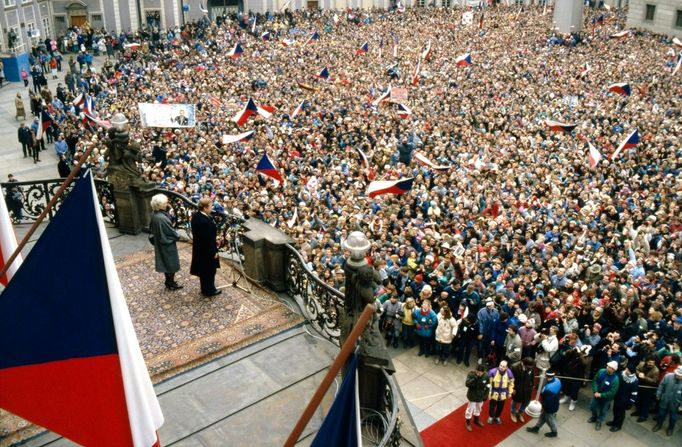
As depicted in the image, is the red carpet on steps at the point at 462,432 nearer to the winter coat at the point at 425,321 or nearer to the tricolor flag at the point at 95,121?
the winter coat at the point at 425,321

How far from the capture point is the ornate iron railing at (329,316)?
7.70 metres

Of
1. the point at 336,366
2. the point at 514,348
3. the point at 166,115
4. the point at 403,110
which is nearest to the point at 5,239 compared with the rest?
the point at 336,366

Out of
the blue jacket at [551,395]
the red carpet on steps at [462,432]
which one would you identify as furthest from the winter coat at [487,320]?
Answer: the blue jacket at [551,395]

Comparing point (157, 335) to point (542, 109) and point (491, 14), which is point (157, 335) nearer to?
point (542, 109)

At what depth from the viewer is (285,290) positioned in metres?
11.1

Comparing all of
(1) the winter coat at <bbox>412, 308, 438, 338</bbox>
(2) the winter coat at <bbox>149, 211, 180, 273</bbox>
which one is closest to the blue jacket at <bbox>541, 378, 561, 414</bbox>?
(1) the winter coat at <bbox>412, 308, 438, 338</bbox>

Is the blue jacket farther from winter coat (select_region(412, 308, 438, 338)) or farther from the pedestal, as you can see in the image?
the pedestal

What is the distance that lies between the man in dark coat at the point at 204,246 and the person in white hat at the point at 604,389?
8281mm

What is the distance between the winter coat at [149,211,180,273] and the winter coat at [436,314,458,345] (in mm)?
7006

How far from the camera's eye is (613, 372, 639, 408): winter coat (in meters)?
13.4

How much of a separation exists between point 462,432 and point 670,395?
4.25 metres

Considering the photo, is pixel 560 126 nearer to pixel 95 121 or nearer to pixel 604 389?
pixel 604 389

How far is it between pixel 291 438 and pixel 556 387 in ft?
31.7

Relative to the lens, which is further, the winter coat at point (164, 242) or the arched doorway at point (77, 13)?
the arched doorway at point (77, 13)
